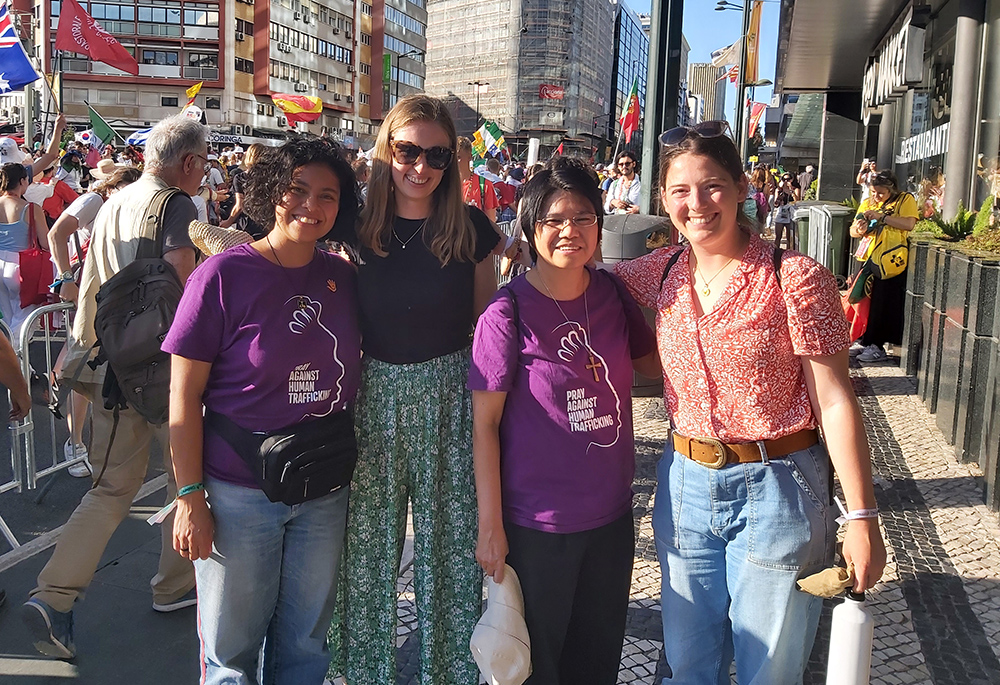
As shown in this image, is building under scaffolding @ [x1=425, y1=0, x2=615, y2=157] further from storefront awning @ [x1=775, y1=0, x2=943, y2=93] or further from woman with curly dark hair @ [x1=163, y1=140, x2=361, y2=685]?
woman with curly dark hair @ [x1=163, y1=140, x2=361, y2=685]

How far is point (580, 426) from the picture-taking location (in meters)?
2.36

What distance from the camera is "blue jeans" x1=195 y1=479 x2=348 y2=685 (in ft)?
8.18

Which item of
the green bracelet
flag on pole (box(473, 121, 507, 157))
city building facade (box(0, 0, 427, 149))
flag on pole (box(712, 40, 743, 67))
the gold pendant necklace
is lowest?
the green bracelet

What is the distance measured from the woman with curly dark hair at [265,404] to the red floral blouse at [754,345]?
3.22 ft

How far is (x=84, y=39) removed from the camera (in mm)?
16875

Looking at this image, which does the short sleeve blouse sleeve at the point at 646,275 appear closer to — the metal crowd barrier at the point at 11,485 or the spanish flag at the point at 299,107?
the metal crowd barrier at the point at 11,485

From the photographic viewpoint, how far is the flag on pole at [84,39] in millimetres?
16375

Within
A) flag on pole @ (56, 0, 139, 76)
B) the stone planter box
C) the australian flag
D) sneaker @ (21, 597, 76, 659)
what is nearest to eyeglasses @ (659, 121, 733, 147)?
sneaker @ (21, 597, 76, 659)

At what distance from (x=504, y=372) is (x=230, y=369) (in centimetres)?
76

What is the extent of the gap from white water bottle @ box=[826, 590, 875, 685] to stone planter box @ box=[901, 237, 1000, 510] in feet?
10.3

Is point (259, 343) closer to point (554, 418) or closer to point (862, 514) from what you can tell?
point (554, 418)

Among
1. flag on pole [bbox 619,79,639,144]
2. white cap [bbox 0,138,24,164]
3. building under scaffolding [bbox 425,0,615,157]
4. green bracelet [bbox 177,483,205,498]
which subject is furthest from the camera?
building under scaffolding [bbox 425,0,615,157]

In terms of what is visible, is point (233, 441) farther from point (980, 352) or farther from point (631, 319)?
point (980, 352)

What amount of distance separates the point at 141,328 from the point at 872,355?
7404 mm
